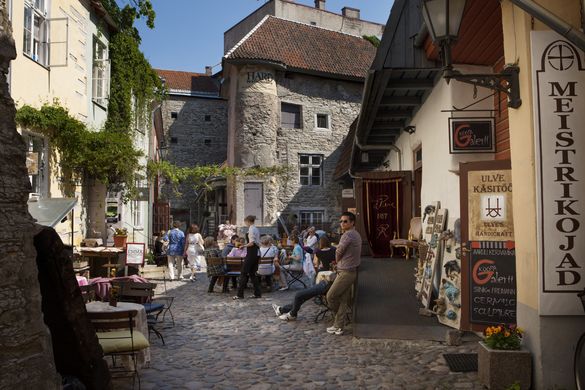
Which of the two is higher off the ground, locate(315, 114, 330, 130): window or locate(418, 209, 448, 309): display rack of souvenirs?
locate(315, 114, 330, 130): window

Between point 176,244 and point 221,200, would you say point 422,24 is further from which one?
point 221,200

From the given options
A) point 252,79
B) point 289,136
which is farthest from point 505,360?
point 289,136

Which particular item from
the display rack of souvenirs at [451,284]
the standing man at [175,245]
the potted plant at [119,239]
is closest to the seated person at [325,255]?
the display rack of souvenirs at [451,284]

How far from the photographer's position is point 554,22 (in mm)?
4094

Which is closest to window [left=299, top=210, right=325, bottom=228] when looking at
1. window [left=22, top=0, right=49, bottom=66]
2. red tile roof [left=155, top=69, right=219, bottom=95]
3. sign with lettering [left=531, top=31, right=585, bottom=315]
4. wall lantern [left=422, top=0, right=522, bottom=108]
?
red tile roof [left=155, top=69, right=219, bottom=95]

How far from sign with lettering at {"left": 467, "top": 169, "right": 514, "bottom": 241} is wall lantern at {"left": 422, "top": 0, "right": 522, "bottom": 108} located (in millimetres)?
1457

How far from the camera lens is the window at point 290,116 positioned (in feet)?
89.7

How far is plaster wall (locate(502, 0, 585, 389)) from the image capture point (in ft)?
14.3

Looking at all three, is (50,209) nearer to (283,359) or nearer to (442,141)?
(283,359)

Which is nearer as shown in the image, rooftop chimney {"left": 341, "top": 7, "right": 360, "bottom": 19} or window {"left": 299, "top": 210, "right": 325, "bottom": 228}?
window {"left": 299, "top": 210, "right": 325, "bottom": 228}

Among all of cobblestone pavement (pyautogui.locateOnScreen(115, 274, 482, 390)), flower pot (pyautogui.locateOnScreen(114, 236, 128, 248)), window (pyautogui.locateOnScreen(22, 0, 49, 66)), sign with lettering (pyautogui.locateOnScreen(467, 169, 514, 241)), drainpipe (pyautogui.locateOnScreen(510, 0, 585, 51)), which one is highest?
window (pyautogui.locateOnScreen(22, 0, 49, 66))

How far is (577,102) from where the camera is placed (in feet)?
14.2

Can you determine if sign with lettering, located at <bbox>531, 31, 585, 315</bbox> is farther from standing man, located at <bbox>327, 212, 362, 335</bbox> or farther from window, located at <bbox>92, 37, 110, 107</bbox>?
window, located at <bbox>92, 37, 110, 107</bbox>

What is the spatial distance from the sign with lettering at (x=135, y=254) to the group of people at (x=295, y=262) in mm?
1482
